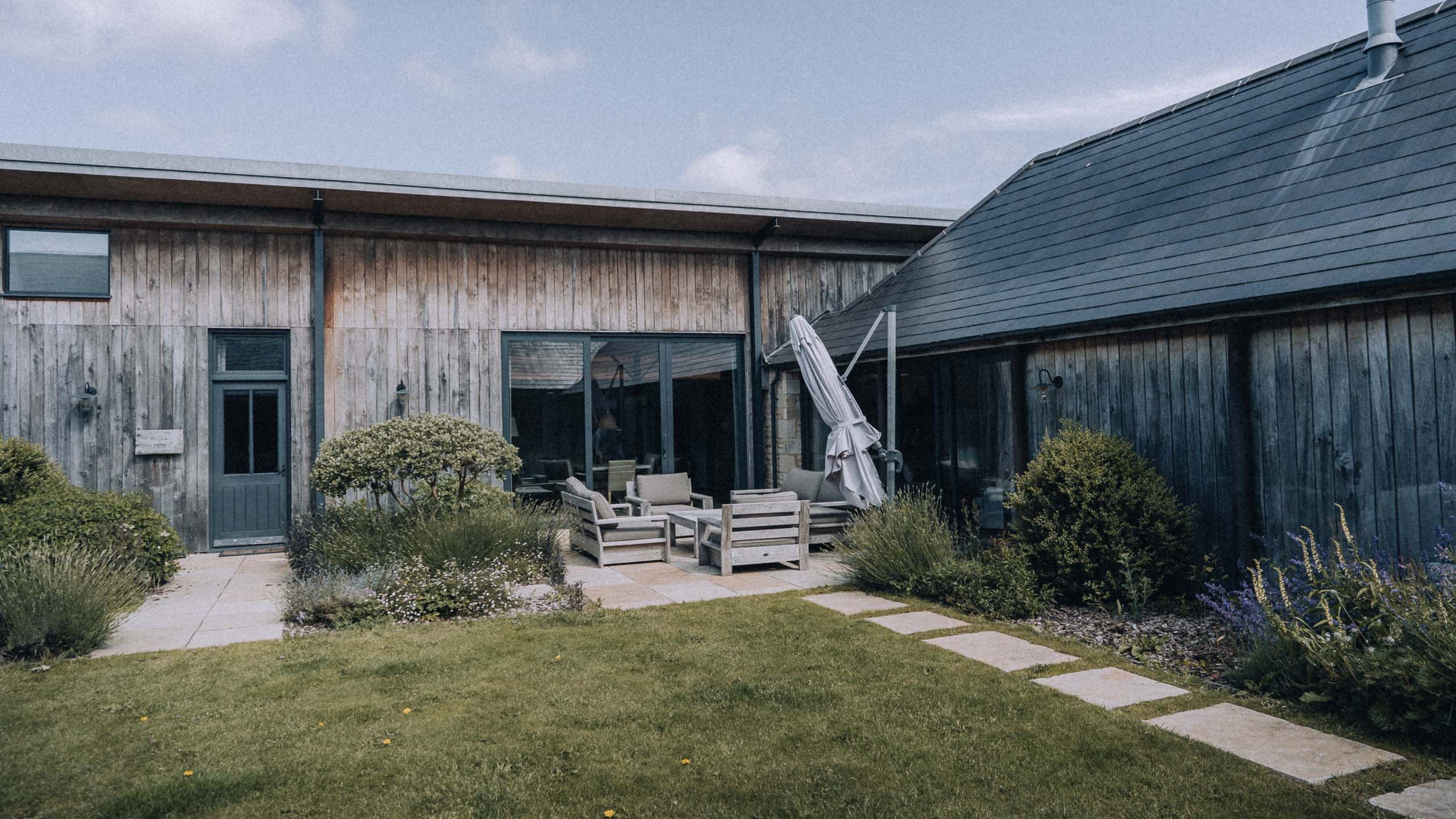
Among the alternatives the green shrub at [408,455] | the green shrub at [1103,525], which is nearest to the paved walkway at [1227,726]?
the green shrub at [1103,525]

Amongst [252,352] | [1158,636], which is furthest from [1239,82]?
[252,352]

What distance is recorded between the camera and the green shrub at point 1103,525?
5.77 meters

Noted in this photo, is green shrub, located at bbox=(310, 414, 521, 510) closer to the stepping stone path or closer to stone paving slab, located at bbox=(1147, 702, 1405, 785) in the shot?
the stepping stone path

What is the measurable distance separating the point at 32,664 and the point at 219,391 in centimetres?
503

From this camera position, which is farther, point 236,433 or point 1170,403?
point 236,433

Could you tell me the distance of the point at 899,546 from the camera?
6629 millimetres

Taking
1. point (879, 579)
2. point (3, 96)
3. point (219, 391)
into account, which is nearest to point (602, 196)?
point (219, 391)

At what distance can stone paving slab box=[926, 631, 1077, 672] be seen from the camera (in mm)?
4637

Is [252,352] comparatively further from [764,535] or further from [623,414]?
[764,535]

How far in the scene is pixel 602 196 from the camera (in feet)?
31.7

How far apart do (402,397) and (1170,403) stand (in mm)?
7518

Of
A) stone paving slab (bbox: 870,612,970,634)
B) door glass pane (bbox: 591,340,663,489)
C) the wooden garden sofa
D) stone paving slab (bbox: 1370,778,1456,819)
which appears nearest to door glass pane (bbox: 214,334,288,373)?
door glass pane (bbox: 591,340,663,489)

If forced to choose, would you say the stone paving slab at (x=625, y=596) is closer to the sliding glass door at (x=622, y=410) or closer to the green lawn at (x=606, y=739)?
the green lawn at (x=606, y=739)

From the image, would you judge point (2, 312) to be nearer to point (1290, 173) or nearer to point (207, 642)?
point (207, 642)
